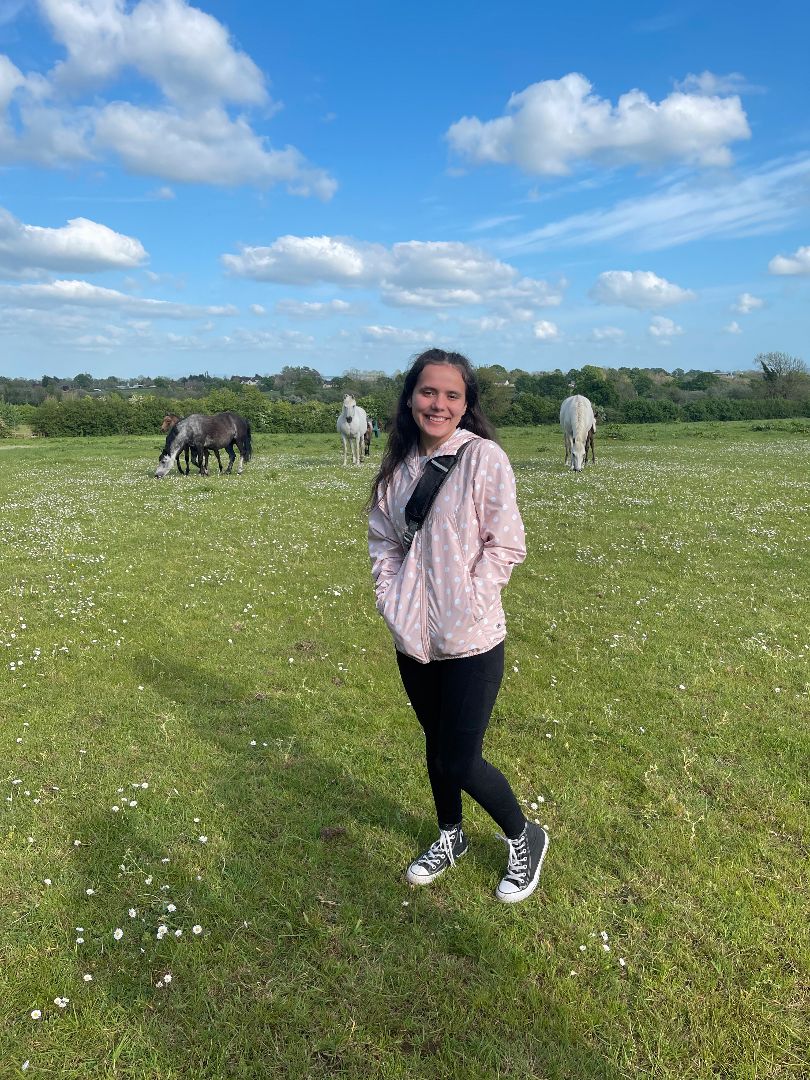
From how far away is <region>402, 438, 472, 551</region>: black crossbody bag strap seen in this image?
3.55m

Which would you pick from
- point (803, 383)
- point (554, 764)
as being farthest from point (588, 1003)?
point (803, 383)

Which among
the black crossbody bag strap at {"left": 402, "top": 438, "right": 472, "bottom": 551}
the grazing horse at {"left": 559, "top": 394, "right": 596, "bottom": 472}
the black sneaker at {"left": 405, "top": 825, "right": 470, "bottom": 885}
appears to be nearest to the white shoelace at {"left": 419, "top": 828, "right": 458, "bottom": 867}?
the black sneaker at {"left": 405, "top": 825, "right": 470, "bottom": 885}

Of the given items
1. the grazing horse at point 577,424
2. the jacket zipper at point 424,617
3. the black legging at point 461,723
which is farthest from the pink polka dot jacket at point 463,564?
the grazing horse at point 577,424

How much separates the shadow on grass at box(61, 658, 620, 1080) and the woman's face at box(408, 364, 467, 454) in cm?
290

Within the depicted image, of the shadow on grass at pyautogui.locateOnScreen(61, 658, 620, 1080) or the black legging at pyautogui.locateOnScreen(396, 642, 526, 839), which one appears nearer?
the shadow on grass at pyautogui.locateOnScreen(61, 658, 620, 1080)

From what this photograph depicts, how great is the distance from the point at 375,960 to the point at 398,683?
11.5ft

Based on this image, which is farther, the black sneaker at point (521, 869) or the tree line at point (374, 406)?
the tree line at point (374, 406)

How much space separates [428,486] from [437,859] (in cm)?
248

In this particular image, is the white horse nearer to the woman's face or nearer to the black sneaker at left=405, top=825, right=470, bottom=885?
the woman's face

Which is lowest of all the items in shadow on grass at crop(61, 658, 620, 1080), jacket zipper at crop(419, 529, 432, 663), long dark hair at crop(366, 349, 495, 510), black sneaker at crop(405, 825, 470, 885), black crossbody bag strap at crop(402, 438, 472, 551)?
shadow on grass at crop(61, 658, 620, 1080)

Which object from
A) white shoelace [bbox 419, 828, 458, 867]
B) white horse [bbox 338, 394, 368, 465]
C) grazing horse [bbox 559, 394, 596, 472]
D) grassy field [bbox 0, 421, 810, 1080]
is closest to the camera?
Answer: grassy field [bbox 0, 421, 810, 1080]

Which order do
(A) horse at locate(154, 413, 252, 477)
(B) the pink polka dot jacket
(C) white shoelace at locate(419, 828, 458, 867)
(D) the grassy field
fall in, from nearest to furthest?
1. (D) the grassy field
2. (B) the pink polka dot jacket
3. (C) white shoelace at locate(419, 828, 458, 867)
4. (A) horse at locate(154, 413, 252, 477)

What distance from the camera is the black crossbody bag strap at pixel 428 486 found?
140 inches

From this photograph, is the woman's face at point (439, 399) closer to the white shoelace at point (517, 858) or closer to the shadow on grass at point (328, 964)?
the white shoelace at point (517, 858)
